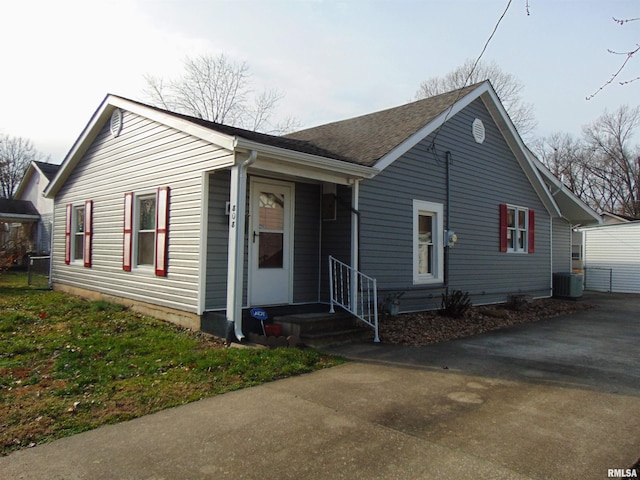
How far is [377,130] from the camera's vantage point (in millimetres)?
10344

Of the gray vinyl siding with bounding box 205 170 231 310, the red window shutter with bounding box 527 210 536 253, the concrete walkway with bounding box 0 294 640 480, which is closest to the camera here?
the concrete walkway with bounding box 0 294 640 480

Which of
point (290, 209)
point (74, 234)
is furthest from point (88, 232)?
point (290, 209)

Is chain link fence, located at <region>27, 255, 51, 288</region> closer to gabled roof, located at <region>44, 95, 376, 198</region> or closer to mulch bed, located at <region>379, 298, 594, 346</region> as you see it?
gabled roof, located at <region>44, 95, 376, 198</region>

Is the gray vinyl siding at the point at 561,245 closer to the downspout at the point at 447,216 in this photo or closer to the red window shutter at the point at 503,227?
the red window shutter at the point at 503,227

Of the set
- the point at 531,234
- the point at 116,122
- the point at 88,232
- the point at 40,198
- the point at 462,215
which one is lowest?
the point at 88,232

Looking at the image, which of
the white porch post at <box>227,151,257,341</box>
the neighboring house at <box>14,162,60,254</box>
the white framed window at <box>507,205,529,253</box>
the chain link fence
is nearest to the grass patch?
the white porch post at <box>227,151,257,341</box>

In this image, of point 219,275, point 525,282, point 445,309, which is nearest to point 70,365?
point 219,275

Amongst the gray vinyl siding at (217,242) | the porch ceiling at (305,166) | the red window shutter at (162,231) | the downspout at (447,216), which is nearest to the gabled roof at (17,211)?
the red window shutter at (162,231)

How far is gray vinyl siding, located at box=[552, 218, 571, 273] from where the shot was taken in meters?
14.9

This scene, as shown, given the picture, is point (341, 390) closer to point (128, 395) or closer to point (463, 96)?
point (128, 395)

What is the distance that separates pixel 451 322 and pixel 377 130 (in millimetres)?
4507

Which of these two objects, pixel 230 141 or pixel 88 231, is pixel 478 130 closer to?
pixel 230 141

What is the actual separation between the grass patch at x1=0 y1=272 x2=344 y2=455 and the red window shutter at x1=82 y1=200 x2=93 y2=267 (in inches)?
97.9

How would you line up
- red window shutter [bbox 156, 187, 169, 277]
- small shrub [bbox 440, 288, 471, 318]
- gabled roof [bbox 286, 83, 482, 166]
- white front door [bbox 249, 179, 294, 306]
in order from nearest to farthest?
white front door [bbox 249, 179, 294, 306] → red window shutter [bbox 156, 187, 169, 277] → gabled roof [bbox 286, 83, 482, 166] → small shrub [bbox 440, 288, 471, 318]
